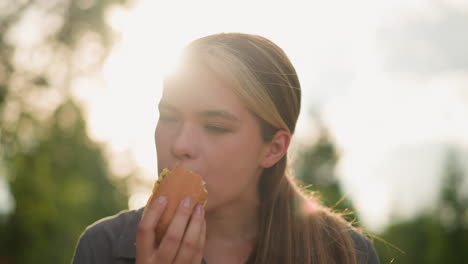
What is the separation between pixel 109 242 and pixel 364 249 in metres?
2.04

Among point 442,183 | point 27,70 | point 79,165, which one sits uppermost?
point 27,70

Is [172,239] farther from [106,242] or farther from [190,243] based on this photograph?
[106,242]

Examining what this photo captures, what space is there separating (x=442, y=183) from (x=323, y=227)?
2996 cm

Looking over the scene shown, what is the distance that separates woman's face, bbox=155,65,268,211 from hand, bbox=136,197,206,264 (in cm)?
42

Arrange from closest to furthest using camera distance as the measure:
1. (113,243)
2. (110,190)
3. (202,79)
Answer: (202,79), (113,243), (110,190)

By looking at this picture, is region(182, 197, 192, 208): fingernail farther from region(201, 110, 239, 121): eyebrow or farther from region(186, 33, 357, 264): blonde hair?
region(186, 33, 357, 264): blonde hair

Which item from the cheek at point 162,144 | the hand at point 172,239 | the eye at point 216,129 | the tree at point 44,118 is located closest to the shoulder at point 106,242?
the cheek at point 162,144

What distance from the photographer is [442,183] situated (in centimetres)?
3097

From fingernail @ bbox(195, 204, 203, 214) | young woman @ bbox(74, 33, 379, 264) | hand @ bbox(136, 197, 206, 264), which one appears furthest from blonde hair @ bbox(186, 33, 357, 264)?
hand @ bbox(136, 197, 206, 264)

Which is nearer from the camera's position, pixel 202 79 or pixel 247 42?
pixel 202 79

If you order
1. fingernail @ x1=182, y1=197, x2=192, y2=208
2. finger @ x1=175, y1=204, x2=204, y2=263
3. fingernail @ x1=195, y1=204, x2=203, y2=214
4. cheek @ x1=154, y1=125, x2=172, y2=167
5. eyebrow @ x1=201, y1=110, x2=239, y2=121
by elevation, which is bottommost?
finger @ x1=175, y1=204, x2=204, y2=263

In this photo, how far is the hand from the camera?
276 centimetres

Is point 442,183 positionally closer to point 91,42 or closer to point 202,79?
point 91,42

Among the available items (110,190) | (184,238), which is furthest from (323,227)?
(110,190)
